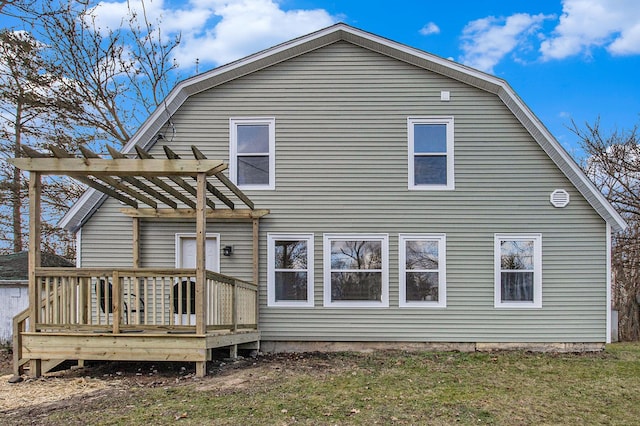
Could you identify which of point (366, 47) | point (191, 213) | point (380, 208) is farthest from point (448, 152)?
point (191, 213)

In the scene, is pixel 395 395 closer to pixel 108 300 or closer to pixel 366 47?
pixel 108 300

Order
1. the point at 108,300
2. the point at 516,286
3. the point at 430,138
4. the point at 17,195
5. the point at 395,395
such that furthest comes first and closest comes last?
the point at 17,195 → the point at 430,138 → the point at 516,286 → the point at 108,300 → the point at 395,395

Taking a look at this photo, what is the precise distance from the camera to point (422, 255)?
30.3ft

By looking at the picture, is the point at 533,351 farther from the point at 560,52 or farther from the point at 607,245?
the point at 560,52

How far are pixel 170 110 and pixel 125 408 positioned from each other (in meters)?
5.68

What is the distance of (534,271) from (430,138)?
3099mm

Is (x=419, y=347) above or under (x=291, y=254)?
under

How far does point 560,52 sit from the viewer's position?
15117mm

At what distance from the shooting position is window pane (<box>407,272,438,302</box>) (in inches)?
Result: 361

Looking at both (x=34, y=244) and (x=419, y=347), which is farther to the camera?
(x=419, y=347)

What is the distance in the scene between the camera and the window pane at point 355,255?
30.3ft

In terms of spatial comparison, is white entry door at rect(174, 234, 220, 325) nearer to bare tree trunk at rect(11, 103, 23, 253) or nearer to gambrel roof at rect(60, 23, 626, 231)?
gambrel roof at rect(60, 23, 626, 231)

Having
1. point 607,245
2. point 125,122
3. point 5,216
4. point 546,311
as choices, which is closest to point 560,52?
point 607,245

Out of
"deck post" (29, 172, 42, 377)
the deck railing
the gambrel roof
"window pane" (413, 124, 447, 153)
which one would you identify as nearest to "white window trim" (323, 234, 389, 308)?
"window pane" (413, 124, 447, 153)
